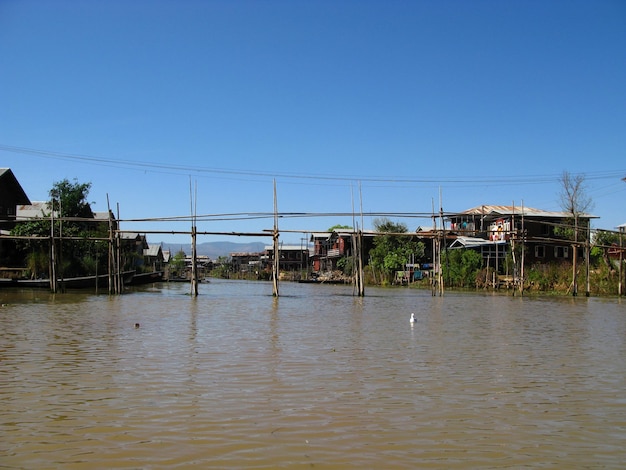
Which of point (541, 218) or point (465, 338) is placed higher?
point (541, 218)

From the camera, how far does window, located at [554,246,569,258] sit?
4750 centimetres

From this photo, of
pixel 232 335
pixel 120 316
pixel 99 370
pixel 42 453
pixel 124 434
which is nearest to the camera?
pixel 42 453

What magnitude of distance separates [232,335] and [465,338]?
16.0 ft

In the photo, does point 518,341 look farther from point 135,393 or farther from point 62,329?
point 62,329

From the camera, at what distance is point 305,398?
678cm

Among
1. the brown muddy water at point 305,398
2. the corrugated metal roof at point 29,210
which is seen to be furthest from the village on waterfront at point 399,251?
the brown muddy water at point 305,398

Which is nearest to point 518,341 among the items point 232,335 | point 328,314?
point 232,335

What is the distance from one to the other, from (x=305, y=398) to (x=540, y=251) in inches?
1740

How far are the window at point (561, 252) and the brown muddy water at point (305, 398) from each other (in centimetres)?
3643

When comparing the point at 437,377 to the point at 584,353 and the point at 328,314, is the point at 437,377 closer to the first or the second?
the point at 584,353

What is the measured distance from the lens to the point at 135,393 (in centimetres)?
682

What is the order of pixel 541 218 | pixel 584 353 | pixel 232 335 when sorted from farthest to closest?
pixel 541 218, pixel 232 335, pixel 584 353

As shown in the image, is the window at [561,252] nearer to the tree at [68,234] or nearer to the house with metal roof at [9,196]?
the tree at [68,234]

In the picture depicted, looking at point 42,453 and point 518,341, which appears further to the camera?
point 518,341
